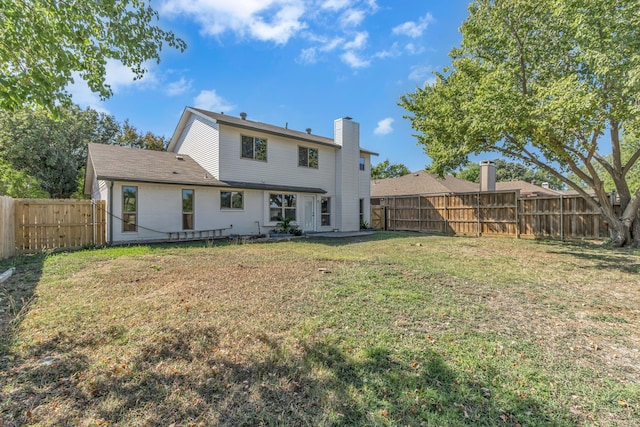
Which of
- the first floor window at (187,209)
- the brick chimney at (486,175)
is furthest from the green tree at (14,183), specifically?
the brick chimney at (486,175)

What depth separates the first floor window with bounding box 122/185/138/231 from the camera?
11352mm

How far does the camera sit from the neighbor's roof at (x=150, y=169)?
11.1 meters

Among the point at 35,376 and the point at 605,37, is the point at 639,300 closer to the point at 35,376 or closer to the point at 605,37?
the point at 605,37

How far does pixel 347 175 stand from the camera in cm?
1798

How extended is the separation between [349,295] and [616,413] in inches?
125

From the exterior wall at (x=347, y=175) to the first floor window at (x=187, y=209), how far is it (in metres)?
8.18

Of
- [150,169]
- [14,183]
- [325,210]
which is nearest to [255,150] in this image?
[150,169]

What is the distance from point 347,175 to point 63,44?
47.5ft

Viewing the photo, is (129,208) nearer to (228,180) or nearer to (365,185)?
(228,180)

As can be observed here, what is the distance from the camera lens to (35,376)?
8.71 feet

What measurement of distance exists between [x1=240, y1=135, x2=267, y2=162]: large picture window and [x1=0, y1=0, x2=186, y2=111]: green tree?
29.4ft

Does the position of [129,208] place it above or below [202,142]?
below

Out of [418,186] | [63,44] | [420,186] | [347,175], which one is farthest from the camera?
[418,186]

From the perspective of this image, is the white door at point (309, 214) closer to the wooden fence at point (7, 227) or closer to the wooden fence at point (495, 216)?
the wooden fence at point (495, 216)
